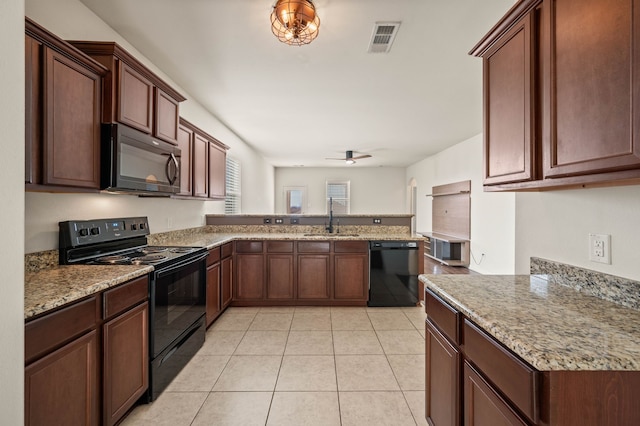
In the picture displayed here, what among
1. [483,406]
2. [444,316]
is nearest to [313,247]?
[444,316]

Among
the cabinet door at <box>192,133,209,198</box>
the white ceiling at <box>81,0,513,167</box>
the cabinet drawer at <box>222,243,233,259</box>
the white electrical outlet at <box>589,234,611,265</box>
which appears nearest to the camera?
the white electrical outlet at <box>589,234,611,265</box>

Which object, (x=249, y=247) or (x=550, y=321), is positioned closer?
(x=550, y=321)

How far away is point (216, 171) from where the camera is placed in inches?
153

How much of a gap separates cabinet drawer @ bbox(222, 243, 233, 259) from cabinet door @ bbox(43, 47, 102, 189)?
1710mm

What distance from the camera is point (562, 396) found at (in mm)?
784

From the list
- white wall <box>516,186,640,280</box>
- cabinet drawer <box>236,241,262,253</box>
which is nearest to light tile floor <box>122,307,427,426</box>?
cabinet drawer <box>236,241,262,253</box>

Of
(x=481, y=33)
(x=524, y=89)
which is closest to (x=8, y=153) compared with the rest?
(x=524, y=89)

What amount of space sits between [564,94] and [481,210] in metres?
4.85

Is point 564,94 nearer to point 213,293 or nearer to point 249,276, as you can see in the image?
point 213,293

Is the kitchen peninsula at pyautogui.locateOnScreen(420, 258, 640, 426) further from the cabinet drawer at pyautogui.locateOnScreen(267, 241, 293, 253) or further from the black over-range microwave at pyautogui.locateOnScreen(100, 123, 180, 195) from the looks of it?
the cabinet drawer at pyautogui.locateOnScreen(267, 241, 293, 253)

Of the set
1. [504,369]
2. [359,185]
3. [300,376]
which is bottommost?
[300,376]

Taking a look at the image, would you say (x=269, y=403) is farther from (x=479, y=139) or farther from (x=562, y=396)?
(x=479, y=139)

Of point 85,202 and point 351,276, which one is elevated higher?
point 85,202

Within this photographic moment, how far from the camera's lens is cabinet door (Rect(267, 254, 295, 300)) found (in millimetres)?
3742
